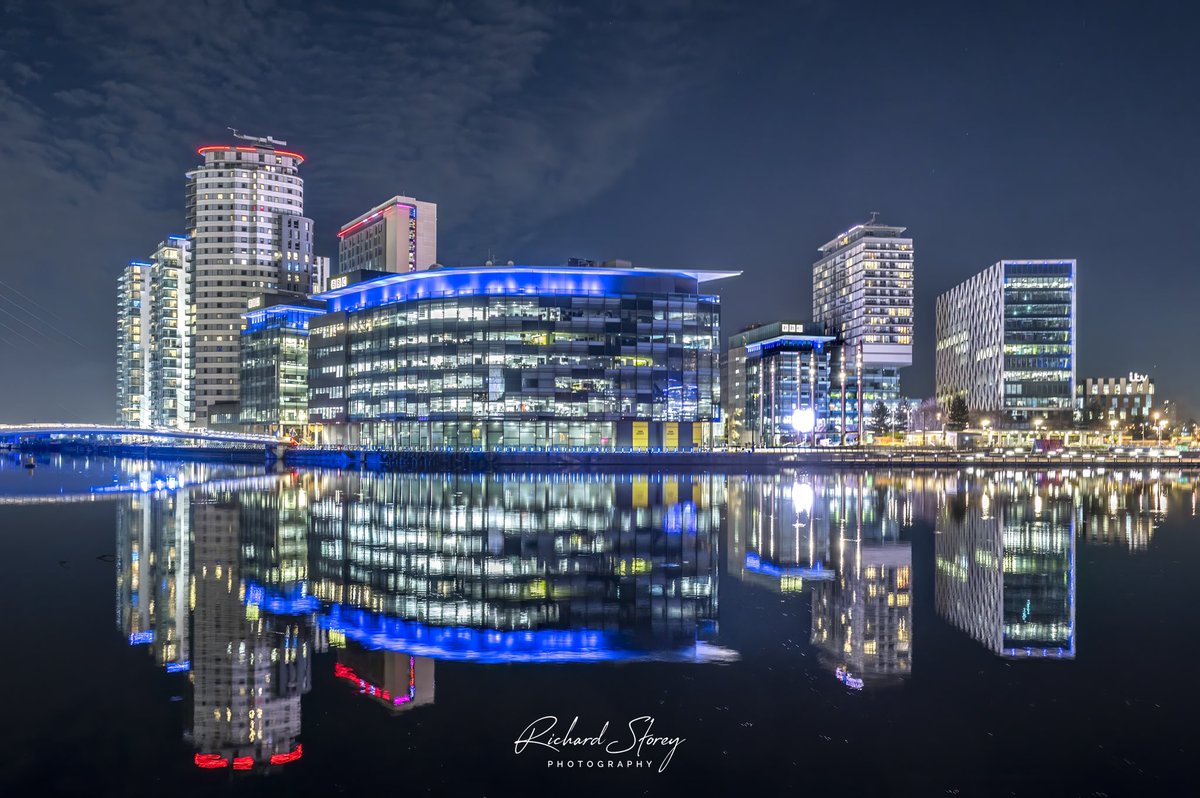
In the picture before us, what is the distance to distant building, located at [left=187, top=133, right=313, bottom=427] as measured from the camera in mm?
193750

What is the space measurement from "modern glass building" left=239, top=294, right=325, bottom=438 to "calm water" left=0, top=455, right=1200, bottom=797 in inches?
5572

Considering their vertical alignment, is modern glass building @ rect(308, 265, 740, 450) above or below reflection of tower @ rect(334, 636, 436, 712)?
above

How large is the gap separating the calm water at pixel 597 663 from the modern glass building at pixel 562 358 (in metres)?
87.6

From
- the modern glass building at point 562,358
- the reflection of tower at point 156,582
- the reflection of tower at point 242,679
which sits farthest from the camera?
the modern glass building at point 562,358

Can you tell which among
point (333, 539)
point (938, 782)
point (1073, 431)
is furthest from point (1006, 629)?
point (1073, 431)

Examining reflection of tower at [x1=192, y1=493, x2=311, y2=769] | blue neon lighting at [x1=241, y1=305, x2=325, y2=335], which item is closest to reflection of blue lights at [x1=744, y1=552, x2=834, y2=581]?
reflection of tower at [x1=192, y1=493, x2=311, y2=769]

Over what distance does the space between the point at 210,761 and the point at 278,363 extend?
171646mm

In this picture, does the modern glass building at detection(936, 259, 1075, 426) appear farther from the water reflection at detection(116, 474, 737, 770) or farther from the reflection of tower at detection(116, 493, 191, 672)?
the reflection of tower at detection(116, 493, 191, 672)

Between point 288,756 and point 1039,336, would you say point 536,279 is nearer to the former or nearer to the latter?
point 288,756

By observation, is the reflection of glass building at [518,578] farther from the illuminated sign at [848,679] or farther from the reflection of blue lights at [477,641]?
the illuminated sign at [848,679]

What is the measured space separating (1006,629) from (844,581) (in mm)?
6157

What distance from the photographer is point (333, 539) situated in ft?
117

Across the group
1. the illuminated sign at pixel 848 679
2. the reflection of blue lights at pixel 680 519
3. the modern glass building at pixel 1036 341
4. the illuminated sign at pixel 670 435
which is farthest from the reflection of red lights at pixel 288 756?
the modern glass building at pixel 1036 341

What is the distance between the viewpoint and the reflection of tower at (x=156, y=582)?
1888 centimetres
